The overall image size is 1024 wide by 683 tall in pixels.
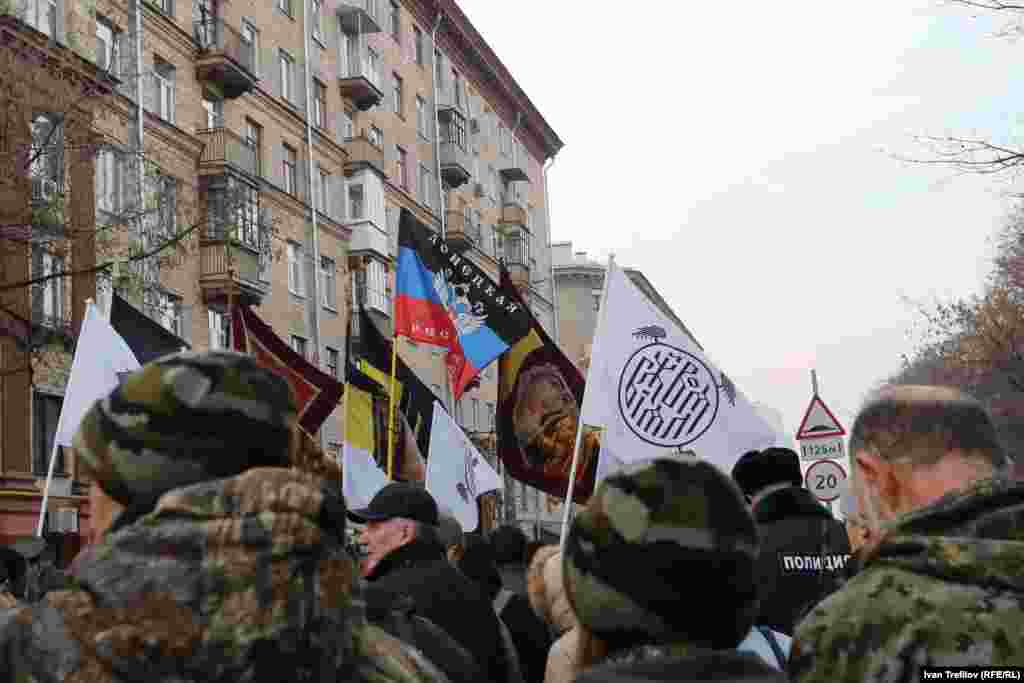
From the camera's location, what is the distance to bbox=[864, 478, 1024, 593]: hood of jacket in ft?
7.46

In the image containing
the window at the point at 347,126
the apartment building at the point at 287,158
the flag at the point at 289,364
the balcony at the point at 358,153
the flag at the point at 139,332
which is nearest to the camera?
the flag at the point at 139,332

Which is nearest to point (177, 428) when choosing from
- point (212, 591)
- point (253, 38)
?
point (212, 591)

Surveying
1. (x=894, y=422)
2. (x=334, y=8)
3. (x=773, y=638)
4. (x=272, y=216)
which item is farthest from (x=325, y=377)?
(x=334, y=8)

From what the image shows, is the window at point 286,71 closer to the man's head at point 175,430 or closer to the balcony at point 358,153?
the balcony at point 358,153

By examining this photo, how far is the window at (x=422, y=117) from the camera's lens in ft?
136

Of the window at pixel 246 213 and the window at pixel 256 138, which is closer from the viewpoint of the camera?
the window at pixel 246 213

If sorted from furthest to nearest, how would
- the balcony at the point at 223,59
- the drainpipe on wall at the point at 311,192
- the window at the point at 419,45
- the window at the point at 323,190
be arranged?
1. the window at the point at 419,45
2. the window at the point at 323,190
3. the drainpipe on wall at the point at 311,192
4. the balcony at the point at 223,59

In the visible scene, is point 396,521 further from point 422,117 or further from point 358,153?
point 422,117

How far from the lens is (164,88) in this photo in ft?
87.5

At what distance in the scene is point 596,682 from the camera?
196 cm

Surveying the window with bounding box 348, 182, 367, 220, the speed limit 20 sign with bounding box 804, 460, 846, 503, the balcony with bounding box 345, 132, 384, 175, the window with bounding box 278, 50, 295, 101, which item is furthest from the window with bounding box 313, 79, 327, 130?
the speed limit 20 sign with bounding box 804, 460, 846, 503

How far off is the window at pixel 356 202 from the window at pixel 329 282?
214cm

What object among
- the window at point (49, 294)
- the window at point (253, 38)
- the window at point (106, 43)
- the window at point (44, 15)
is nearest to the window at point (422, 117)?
the window at point (253, 38)

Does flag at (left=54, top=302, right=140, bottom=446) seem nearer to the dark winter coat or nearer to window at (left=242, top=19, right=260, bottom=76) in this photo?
the dark winter coat
